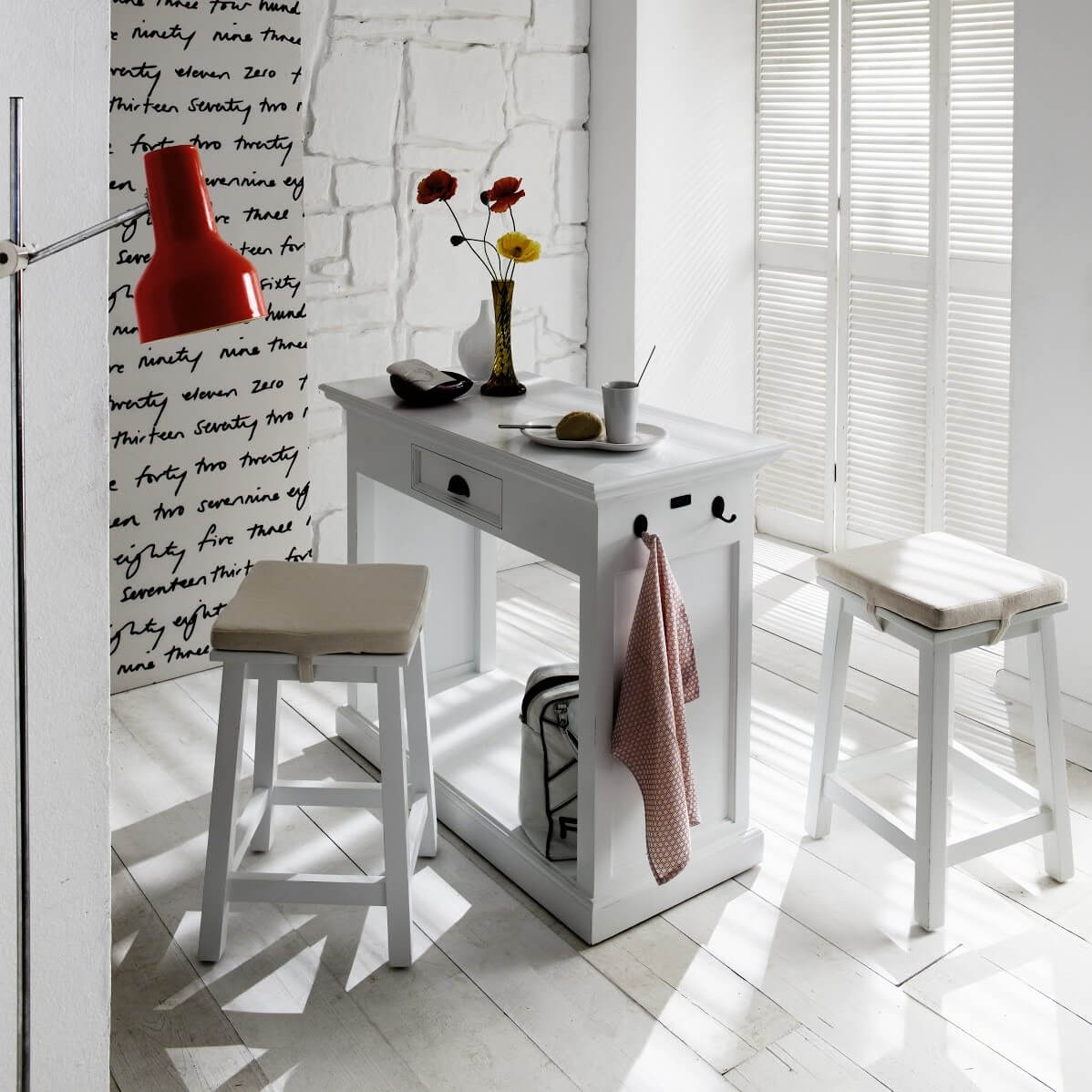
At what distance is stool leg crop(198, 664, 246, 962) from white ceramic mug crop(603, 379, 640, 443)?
0.73m

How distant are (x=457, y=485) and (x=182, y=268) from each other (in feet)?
4.42

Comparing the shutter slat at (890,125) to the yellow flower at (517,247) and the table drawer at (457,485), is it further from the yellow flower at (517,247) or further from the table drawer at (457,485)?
the table drawer at (457,485)

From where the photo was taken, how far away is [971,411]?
372cm

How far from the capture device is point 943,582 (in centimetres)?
223

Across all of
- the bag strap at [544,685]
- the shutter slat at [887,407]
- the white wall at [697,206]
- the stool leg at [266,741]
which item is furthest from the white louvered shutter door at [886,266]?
the stool leg at [266,741]

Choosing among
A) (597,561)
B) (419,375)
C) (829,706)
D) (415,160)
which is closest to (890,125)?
(415,160)

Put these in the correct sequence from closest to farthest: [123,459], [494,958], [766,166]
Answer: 1. [494,958]
2. [123,459]
3. [766,166]

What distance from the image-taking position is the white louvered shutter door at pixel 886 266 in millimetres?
3719

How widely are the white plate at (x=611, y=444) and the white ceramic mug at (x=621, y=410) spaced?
0.05 feet

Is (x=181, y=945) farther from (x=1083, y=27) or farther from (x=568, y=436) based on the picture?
(x=1083, y=27)

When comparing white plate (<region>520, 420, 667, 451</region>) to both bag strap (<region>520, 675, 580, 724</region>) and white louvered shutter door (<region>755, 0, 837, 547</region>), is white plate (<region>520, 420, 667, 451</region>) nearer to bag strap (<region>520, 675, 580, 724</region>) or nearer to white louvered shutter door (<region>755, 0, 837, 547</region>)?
bag strap (<region>520, 675, 580, 724</region>)

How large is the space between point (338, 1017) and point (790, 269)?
295cm

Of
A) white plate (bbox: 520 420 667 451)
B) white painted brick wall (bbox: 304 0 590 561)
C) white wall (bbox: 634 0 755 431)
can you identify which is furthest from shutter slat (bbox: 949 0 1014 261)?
white plate (bbox: 520 420 667 451)

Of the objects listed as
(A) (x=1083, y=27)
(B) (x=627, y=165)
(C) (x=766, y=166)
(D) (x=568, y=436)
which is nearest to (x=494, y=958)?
(D) (x=568, y=436)
